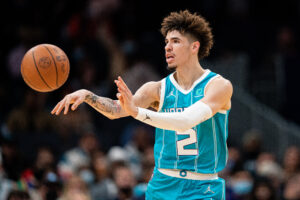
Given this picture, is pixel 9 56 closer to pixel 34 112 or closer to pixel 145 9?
pixel 34 112

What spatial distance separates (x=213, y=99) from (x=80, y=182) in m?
4.99

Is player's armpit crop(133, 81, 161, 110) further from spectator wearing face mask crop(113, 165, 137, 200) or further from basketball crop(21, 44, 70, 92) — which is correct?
spectator wearing face mask crop(113, 165, 137, 200)

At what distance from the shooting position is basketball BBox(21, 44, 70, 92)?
6191 millimetres

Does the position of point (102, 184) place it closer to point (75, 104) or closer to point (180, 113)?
point (75, 104)

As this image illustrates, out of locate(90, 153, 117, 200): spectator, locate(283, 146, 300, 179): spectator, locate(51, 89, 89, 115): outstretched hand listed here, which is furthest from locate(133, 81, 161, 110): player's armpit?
locate(283, 146, 300, 179): spectator

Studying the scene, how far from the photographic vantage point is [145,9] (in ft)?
55.7

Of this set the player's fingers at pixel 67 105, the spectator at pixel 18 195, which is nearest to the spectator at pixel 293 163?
the spectator at pixel 18 195

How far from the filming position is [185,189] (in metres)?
5.86

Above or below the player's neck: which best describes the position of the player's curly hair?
above

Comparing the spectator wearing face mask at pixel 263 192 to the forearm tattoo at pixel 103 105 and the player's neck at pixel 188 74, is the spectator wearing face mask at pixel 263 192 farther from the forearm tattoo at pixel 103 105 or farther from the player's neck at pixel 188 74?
the forearm tattoo at pixel 103 105

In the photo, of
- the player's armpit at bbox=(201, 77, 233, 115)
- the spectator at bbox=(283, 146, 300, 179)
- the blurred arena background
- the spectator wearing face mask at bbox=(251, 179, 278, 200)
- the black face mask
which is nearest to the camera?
the player's armpit at bbox=(201, 77, 233, 115)

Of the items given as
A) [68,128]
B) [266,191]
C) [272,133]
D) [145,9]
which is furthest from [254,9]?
[266,191]

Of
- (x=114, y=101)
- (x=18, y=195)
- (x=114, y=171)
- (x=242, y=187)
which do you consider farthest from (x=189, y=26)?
(x=242, y=187)

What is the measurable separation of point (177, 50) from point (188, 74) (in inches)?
11.7
